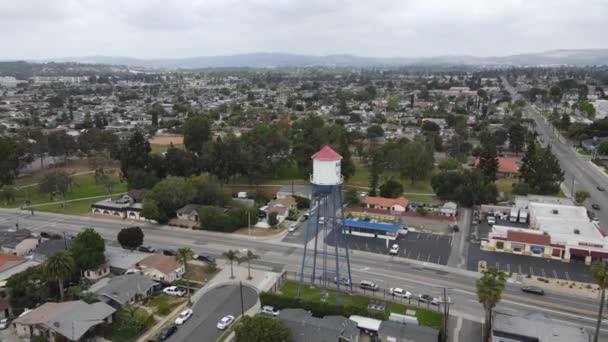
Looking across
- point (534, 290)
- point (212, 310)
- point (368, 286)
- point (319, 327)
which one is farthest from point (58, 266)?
point (534, 290)

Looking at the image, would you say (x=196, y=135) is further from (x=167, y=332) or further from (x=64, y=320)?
(x=167, y=332)

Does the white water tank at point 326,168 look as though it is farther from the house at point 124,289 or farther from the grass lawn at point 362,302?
the house at point 124,289

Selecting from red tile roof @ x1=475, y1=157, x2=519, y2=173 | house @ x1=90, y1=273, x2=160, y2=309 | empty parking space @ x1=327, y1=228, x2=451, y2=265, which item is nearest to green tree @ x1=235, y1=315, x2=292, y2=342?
house @ x1=90, y1=273, x2=160, y2=309

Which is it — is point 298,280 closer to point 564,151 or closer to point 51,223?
point 51,223

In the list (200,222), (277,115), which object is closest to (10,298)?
(200,222)

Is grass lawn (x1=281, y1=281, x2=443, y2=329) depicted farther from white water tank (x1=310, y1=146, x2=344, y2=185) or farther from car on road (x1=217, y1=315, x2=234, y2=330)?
white water tank (x1=310, y1=146, x2=344, y2=185)

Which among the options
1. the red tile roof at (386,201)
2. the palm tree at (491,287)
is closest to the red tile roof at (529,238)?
the red tile roof at (386,201)
